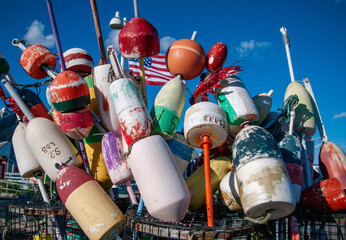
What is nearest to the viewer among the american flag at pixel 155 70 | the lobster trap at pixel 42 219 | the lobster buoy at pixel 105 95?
the lobster trap at pixel 42 219

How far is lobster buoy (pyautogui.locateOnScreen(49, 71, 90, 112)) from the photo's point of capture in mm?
2529

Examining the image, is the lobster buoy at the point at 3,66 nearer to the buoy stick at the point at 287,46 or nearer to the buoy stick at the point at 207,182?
the buoy stick at the point at 207,182

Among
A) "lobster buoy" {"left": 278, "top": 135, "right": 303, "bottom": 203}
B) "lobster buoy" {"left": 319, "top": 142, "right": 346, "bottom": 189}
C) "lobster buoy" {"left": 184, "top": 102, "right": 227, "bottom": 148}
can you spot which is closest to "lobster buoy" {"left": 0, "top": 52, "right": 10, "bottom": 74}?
"lobster buoy" {"left": 184, "top": 102, "right": 227, "bottom": 148}

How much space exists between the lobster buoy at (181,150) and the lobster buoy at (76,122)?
0.78 m

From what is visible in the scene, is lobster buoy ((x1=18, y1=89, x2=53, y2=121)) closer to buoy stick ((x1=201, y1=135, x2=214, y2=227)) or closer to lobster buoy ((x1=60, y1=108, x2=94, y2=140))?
lobster buoy ((x1=60, y1=108, x2=94, y2=140))

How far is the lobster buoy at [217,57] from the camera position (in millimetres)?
3043

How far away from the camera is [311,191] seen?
8.16 feet

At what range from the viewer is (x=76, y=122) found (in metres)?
2.58

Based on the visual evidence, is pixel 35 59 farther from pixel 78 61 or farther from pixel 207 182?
pixel 207 182

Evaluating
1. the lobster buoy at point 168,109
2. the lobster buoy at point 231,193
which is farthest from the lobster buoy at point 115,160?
the lobster buoy at point 231,193

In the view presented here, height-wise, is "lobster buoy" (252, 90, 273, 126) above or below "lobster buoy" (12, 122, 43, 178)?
above

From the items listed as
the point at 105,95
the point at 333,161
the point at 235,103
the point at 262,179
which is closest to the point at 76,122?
the point at 105,95

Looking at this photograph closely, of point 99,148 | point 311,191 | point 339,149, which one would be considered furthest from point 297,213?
point 99,148

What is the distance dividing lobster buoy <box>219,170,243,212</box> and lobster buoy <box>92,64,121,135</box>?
1.08 metres
